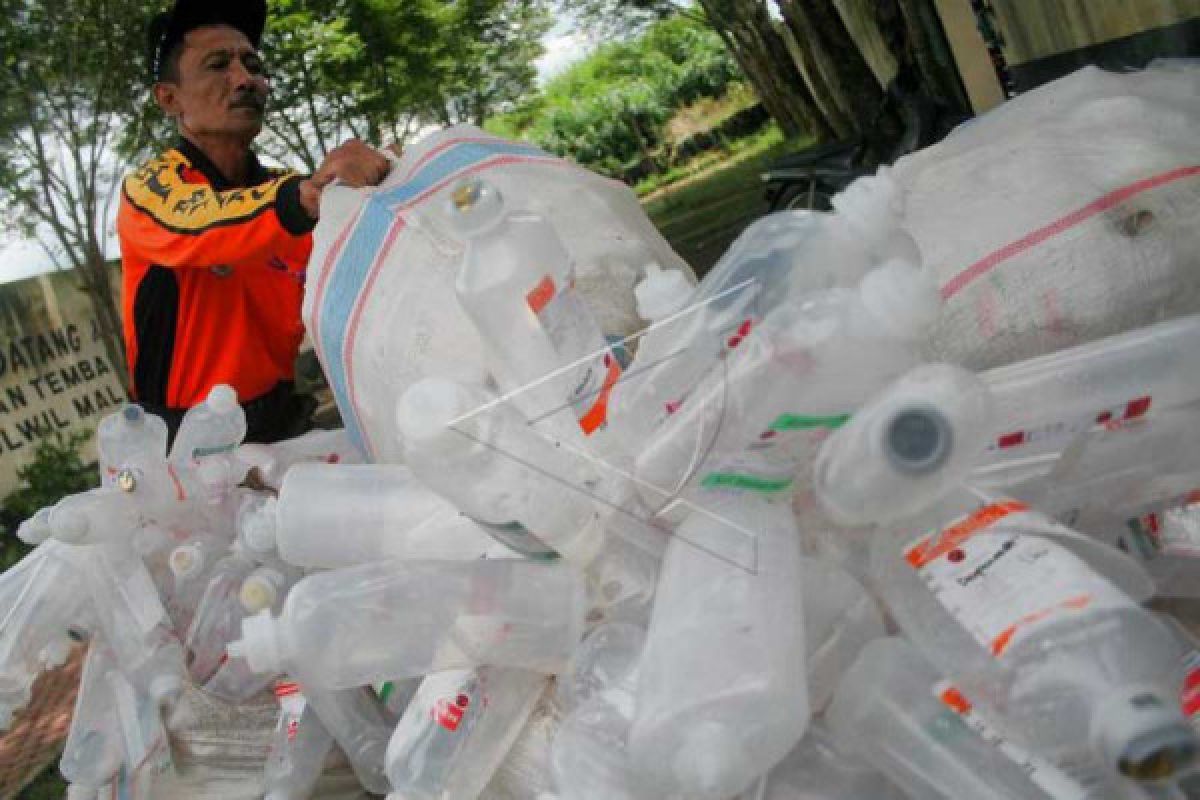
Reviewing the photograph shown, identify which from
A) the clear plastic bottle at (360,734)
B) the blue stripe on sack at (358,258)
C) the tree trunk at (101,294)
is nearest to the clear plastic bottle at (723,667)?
the clear plastic bottle at (360,734)

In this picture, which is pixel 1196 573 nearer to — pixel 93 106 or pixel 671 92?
pixel 93 106

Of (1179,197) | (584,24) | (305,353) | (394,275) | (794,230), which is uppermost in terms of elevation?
(584,24)

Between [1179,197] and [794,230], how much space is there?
0.54 metres

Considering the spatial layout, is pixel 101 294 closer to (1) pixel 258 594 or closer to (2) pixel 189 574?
(2) pixel 189 574

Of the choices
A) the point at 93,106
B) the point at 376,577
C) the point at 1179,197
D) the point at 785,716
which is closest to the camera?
the point at 785,716

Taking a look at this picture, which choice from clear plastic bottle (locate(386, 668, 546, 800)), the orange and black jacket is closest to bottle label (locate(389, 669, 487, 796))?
clear plastic bottle (locate(386, 668, 546, 800))

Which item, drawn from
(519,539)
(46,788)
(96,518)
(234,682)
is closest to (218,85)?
(96,518)

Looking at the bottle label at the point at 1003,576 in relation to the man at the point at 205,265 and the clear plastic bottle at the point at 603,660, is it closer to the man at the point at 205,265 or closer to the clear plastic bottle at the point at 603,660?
the clear plastic bottle at the point at 603,660

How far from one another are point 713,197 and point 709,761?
16.6 metres

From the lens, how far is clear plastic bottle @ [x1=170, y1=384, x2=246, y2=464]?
2.21 meters

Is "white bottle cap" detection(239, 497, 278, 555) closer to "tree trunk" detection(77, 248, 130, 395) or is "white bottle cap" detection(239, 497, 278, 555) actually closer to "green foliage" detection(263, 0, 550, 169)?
"tree trunk" detection(77, 248, 130, 395)

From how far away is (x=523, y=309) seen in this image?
1.52 meters

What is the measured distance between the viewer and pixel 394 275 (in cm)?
194

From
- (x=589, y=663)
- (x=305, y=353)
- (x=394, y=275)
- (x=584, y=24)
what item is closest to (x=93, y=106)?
(x=305, y=353)
